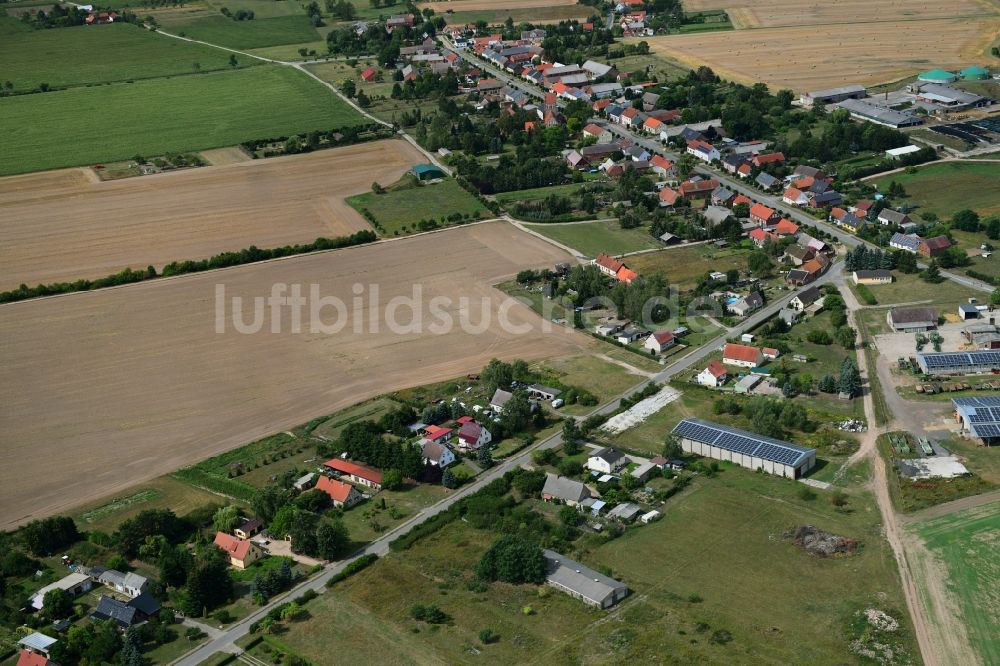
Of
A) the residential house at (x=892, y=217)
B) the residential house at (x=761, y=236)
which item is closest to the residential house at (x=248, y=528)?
the residential house at (x=761, y=236)

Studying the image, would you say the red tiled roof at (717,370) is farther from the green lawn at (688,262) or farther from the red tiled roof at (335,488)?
the red tiled roof at (335,488)

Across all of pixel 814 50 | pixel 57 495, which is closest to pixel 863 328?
pixel 57 495

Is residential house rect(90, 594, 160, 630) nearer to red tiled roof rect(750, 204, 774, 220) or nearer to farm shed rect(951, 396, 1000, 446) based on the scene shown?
farm shed rect(951, 396, 1000, 446)

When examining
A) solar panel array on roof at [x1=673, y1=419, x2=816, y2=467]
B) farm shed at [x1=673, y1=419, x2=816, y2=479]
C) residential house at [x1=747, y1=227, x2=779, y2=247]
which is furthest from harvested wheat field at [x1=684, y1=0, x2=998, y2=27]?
farm shed at [x1=673, y1=419, x2=816, y2=479]

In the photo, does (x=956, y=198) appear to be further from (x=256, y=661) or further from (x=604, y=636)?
(x=256, y=661)

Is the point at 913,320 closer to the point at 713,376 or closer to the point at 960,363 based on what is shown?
the point at 960,363

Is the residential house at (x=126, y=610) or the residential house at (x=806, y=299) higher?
the residential house at (x=806, y=299)
